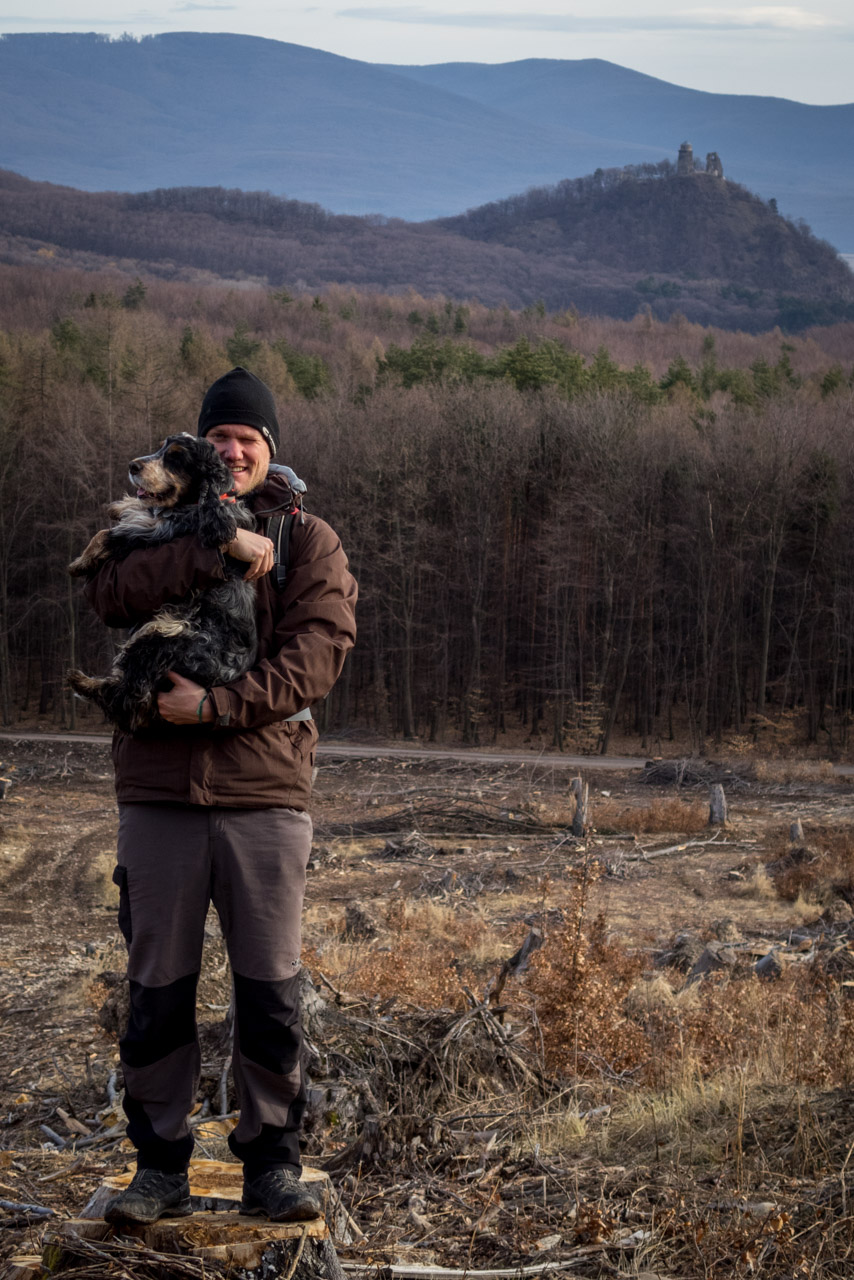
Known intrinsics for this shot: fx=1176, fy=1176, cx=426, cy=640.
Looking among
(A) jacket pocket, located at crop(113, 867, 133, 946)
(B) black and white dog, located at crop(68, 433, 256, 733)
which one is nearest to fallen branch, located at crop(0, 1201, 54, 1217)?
(A) jacket pocket, located at crop(113, 867, 133, 946)

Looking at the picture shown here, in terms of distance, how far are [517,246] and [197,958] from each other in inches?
6208

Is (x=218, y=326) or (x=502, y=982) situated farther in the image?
(x=218, y=326)

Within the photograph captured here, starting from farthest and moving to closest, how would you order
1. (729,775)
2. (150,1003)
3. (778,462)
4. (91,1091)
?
(778,462) → (729,775) → (91,1091) → (150,1003)

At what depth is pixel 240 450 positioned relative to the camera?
3537 mm

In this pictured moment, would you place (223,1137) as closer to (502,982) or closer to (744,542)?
(502,982)

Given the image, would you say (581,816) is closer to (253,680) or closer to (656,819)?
(656,819)

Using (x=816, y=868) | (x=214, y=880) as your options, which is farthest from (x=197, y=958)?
(x=816, y=868)

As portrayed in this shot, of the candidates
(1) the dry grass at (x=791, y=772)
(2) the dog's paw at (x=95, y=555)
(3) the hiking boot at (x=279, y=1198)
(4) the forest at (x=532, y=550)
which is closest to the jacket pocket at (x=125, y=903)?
(3) the hiking boot at (x=279, y=1198)

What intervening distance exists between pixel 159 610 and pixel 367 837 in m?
15.4

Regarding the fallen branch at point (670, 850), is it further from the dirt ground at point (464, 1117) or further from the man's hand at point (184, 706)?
the man's hand at point (184, 706)

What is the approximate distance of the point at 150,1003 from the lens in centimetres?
319

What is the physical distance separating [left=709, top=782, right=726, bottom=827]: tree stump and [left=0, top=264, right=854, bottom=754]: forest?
1486 cm

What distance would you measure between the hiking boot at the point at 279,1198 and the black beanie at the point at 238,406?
6.90 ft

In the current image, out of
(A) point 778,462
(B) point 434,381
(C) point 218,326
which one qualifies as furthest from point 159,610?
(C) point 218,326
